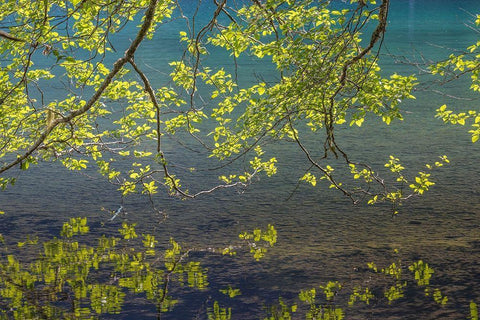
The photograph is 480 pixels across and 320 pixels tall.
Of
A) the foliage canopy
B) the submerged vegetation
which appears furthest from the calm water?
the foliage canopy

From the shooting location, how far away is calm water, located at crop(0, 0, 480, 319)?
949 centimetres

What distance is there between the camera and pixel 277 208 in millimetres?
13820

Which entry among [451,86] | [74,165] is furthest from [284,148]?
[451,86]

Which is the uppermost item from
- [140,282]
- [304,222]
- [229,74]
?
[229,74]

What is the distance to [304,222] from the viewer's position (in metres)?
12.9

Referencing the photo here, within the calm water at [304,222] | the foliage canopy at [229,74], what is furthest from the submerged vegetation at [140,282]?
the foliage canopy at [229,74]

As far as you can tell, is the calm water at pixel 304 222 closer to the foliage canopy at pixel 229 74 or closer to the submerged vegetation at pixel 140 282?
the submerged vegetation at pixel 140 282

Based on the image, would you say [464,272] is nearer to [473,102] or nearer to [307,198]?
[307,198]

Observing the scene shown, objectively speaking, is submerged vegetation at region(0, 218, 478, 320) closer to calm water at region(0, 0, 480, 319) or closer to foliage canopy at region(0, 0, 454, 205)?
calm water at region(0, 0, 480, 319)

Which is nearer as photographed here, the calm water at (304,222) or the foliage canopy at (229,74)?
the foliage canopy at (229,74)

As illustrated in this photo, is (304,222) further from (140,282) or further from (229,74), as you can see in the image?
(140,282)

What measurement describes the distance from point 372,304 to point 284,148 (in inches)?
415

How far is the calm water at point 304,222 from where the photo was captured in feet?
31.1

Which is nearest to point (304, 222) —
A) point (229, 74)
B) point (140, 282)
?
point (229, 74)
